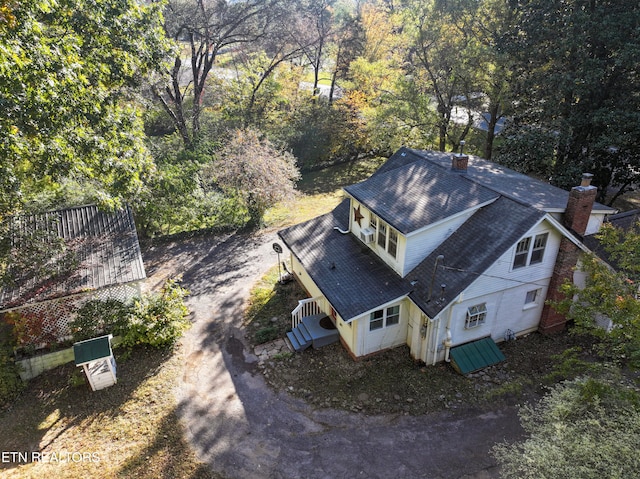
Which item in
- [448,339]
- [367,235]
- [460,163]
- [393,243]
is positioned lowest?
[448,339]

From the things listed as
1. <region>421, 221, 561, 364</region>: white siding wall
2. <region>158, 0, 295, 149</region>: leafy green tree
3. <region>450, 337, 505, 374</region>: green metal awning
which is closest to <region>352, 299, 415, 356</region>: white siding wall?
<region>421, 221, 561, 364</region>: white siding wall

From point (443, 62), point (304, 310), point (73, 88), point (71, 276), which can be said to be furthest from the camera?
point (443, 62)

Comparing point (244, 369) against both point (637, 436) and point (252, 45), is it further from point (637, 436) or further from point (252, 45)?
point (252, 45)

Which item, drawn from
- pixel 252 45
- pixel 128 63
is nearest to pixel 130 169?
pixel 128 63

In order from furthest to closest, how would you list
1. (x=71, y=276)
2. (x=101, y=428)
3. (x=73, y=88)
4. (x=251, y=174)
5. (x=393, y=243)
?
(x=251, y=174)
(x=393, y=243)
(x=71, y=276)
(x=73, y=88)
(x=101, y=428)

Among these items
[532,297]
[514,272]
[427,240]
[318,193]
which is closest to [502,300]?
[514,272]

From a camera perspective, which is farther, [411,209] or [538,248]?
[411,209]

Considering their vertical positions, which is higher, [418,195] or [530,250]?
[418,195]

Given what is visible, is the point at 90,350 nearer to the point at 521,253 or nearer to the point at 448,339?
the point at 448,339
